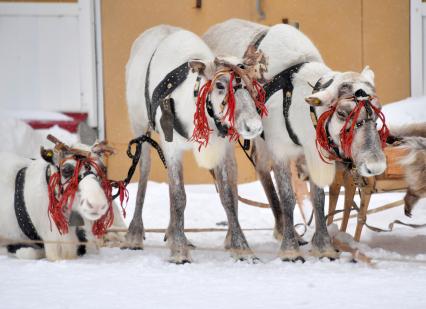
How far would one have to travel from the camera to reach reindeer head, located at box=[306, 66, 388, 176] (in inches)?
221

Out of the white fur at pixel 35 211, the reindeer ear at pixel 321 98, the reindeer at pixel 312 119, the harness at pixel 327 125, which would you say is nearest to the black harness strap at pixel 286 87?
the reindeer at pixel 312 119

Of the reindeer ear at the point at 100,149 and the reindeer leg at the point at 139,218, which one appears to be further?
the reindeer leg at the point at 139,218

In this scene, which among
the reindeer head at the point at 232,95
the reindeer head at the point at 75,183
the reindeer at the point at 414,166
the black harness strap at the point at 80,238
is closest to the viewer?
the reindeer head at the point at 232,95

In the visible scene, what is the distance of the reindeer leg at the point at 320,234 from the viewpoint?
6.14 meters

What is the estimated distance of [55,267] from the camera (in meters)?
5.88

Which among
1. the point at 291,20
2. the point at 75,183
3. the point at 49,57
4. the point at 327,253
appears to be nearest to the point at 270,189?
the point at 327,253

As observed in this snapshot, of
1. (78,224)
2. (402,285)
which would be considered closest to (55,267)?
(78,224)

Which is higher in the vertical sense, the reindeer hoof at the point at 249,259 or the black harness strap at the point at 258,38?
the black harness strap at the point at 258,38

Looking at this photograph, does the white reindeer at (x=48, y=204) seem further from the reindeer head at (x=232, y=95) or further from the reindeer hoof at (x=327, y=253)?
the reindeer hoof at (x=327, y=253)

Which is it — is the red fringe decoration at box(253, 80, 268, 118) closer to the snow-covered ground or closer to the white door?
the snow-covered ground

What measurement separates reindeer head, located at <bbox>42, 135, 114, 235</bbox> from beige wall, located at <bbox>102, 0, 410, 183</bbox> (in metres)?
3.73

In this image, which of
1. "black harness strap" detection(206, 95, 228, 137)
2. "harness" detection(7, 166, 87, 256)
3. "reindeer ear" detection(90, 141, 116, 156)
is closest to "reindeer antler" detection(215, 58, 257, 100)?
"black harness strap" detection(206, 95, 228, 137)

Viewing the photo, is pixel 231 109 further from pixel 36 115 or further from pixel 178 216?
pixel 36 115

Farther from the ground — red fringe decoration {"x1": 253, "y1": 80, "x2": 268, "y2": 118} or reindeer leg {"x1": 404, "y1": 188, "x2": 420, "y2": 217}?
red fringe decoration {"x1": 253, "y1": 80, "x2": 268, "y2": 118}
